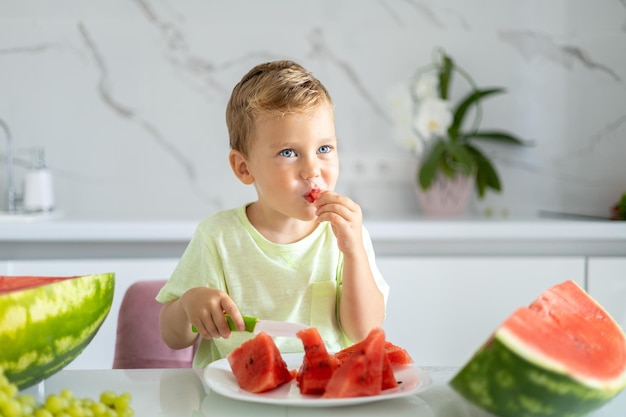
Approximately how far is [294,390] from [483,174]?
2.19 meters

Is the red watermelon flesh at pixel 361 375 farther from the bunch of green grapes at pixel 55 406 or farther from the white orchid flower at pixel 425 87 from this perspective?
the white orchid flower at pixel 425 87

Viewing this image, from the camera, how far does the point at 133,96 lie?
118 inches

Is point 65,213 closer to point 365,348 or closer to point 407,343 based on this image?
point 407,343

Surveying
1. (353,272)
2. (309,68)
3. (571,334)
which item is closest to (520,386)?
(571,334)

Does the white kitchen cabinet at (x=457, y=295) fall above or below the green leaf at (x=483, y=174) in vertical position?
below

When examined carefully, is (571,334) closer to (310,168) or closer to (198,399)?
(198,399)

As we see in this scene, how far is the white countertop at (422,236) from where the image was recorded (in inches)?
96.7

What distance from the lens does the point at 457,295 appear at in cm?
256

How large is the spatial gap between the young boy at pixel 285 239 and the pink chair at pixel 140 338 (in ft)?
0.69

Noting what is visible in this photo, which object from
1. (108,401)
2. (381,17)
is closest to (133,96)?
(381,17)

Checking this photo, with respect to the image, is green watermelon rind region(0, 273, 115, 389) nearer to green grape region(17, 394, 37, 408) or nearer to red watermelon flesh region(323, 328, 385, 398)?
green grape region(17, 394, 37, 408)

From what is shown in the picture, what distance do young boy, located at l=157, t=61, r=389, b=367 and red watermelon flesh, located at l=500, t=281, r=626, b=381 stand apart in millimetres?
448

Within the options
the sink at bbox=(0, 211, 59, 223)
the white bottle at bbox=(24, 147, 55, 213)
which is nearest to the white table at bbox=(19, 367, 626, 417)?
the sink at bbox=(0, 211, 59, 223)

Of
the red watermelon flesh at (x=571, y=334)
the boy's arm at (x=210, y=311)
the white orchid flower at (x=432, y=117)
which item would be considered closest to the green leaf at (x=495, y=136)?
the white orchid flower at (x=432, y=117)
